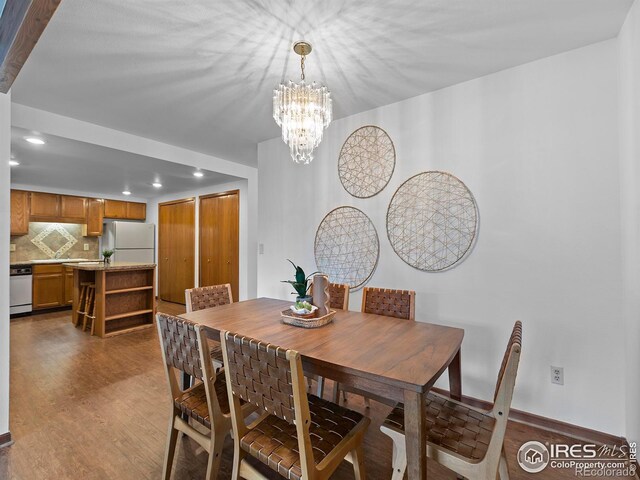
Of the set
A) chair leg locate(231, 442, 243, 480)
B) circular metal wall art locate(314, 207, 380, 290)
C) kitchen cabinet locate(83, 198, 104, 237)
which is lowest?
chair leg locate(231, 442, 243, 480)

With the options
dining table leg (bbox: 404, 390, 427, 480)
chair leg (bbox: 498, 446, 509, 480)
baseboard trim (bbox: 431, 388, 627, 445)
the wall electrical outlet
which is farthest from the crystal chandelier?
baseboard trim (bbox: 431, 388, 627, 445)

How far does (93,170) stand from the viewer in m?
4.28

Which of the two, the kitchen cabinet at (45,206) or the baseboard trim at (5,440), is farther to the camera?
the kitchen cabinet at (45,206)

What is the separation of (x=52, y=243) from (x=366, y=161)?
6482 mm

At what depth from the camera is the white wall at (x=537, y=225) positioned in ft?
6.18

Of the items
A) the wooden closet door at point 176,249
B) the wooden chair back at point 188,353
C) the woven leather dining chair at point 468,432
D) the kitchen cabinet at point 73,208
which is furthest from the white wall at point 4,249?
the kitchen cabinet at point 73,208

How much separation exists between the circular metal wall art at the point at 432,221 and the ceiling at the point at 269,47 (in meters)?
0.81

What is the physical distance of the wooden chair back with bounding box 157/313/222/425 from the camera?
1362mm

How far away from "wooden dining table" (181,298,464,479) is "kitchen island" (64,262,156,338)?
2739mm

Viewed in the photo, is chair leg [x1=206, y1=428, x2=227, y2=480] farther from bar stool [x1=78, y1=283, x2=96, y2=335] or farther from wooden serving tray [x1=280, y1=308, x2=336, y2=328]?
bar stool [x1=78, y1=283, x2=96, y2=335]

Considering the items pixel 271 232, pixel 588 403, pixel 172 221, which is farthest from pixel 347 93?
A: pixel 172 221

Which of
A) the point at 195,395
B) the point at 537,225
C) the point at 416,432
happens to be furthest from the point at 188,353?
the point at 537,225

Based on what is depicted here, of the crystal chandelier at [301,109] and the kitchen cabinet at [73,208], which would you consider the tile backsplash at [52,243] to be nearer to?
the kitchen cabinet at [73,208]

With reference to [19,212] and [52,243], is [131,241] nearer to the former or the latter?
[52,243]
